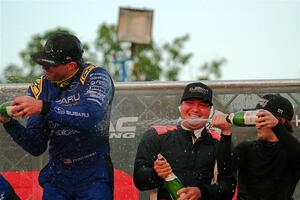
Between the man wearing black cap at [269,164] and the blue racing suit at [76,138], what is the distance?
112cm

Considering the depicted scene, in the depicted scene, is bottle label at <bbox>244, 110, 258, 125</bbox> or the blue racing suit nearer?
bottle label at <bbox>244, 110, 258, 125</bbox>

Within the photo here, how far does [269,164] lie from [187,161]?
0.70 metres

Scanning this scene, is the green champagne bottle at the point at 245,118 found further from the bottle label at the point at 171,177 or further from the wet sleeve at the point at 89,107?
the wet sleeve at the point at 89,107

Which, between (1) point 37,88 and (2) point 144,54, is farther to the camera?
(2) point 144,54

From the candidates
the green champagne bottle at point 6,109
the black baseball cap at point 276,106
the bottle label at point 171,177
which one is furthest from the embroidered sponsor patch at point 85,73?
the black baseball cap at point 276,106

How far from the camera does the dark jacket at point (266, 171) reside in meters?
5.04

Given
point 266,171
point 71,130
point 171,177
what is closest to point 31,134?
point 71,130

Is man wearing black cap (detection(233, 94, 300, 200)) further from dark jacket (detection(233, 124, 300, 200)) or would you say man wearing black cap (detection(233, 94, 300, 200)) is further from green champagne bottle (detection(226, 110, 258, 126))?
green champagne bottle (detection(226, 110, 258, 126))

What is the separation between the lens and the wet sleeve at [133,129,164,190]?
15.9 feet

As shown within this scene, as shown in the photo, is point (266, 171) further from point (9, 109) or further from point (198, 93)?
point (9, 109)

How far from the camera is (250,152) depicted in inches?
204

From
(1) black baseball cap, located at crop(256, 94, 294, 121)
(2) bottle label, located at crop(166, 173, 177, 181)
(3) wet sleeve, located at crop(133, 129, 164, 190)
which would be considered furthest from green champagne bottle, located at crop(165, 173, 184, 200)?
Answer: (1) black baseball cap, located at crop(256, 94, 294, 121)

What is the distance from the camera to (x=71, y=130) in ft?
15.7

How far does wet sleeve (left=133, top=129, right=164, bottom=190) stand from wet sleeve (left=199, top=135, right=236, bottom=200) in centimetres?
38
